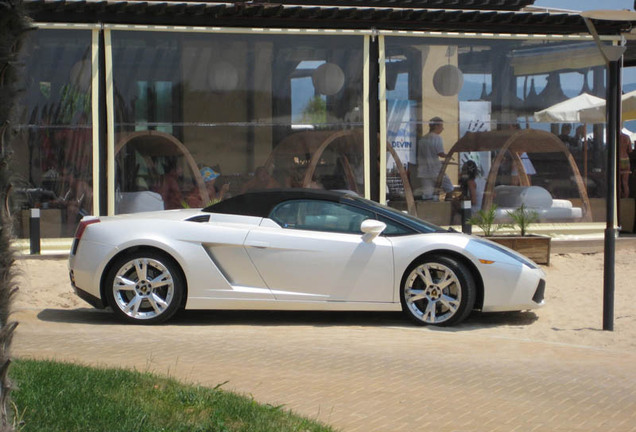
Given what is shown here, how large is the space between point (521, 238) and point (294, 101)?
4260 millimetres

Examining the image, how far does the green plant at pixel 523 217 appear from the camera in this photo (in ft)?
43.1

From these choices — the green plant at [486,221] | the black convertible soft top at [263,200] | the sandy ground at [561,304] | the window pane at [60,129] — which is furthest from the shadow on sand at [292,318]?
the window pane at [60,129]

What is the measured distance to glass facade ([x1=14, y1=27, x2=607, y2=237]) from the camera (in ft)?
43.6

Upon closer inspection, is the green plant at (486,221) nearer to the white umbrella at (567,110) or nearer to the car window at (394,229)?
the white umbrella at (567,110)

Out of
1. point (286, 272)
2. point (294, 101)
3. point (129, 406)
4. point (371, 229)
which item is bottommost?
point (129, 406)

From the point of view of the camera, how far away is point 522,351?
7.58 meters

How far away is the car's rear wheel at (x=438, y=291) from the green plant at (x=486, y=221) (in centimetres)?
435

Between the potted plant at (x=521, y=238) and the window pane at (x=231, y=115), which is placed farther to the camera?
the window pane at (x=231, y=115)

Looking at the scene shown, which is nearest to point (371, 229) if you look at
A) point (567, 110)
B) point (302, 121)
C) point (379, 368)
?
point (379, 368)

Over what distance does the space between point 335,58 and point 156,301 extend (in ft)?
22.0

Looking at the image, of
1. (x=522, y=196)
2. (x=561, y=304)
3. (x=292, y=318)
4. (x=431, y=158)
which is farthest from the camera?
(x=522, y=196)

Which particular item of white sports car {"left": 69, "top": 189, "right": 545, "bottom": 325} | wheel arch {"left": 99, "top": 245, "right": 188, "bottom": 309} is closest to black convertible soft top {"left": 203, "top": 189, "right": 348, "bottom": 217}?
white sports car {"left": 69, "top": 189, "right": 545, "bottom": 325}

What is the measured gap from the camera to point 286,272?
8.79 meters

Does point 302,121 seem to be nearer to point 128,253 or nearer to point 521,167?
point 521,167
